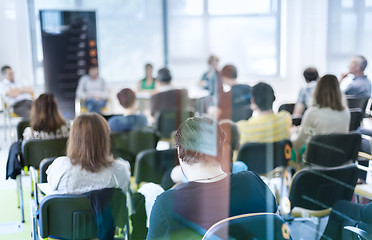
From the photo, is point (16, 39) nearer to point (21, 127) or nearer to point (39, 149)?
point (21, 127)

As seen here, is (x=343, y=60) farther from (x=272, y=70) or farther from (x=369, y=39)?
(x=272, y=70)

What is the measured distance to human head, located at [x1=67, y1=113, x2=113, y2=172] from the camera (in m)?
2.37

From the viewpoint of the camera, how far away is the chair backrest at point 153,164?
3.02m

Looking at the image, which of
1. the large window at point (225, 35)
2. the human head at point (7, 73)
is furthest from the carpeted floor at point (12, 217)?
the large window at point (225, 35)

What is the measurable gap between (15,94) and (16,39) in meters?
1.33

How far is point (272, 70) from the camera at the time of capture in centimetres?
930

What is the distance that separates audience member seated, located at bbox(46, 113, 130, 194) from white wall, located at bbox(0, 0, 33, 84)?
4849mm

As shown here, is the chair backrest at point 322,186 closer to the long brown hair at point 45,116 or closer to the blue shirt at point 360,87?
the long brown hair at point 45,116

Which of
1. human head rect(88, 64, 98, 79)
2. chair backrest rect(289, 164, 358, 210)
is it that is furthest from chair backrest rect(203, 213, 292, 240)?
human head rect(88, 64, 98, 79)

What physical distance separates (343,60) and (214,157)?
690 centimetres

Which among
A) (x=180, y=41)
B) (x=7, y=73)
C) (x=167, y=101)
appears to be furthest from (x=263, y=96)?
(x=180, y=41)

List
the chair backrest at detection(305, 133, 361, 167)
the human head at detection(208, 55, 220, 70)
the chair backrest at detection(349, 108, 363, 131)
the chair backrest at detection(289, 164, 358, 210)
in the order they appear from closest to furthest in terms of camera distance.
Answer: the chair backrest at detection(289, 164, 358, 210) → the chair backrest at detection(305, 133, 361, 167) → the chair backrest at detection(349, 108, 363, 131) → the human head at detection(208, 55, 220, 70)

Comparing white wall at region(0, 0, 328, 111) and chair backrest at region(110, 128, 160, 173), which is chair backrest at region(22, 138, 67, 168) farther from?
white wall at region(0, 0, 328, 111)

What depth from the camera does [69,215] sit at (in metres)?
2.20
